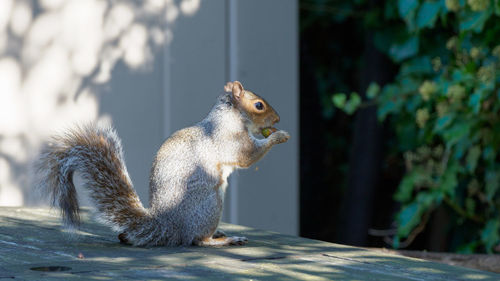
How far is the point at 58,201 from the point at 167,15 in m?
2.16

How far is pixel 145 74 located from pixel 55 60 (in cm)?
54

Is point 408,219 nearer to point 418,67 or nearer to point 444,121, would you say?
point 444,121

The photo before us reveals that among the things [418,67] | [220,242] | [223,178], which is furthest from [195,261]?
[418,67]

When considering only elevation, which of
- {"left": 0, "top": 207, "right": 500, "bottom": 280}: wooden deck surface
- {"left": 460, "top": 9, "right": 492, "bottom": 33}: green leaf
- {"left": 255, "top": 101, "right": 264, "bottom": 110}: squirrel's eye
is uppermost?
{"left": 460, "top": 9, "right": 492, "bottom": 33}: green leaf

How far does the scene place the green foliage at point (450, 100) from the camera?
386 cm

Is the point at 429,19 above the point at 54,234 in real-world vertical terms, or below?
above

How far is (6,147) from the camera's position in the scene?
3891 millimetres

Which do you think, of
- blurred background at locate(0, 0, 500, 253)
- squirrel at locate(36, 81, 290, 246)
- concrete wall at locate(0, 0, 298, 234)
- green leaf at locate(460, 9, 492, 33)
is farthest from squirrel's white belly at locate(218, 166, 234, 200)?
green leaf at locate(460, 9, 492, 33)

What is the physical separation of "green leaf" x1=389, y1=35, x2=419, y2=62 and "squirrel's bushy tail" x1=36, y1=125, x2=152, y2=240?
2.49m

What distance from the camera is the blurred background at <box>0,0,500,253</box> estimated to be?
3.93m

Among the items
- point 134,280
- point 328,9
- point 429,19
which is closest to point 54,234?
point 134,280

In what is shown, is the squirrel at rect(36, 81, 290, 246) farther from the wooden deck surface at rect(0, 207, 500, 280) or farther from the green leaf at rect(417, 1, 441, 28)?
the green leaf at rect(417, 1, 441, 28)

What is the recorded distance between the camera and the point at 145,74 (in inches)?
172

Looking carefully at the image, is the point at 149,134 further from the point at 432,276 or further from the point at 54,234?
the point at 432,276
